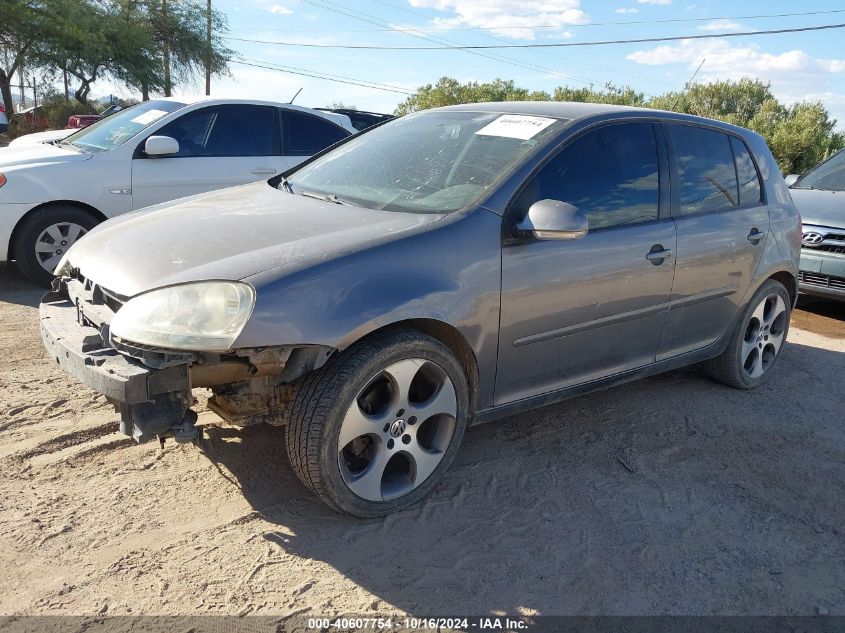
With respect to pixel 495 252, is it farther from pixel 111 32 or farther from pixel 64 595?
pixel 111 32

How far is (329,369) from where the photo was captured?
2.74 metres

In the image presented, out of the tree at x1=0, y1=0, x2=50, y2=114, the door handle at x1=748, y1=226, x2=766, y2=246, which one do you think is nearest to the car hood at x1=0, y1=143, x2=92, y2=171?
the door handle at x1=748, y1=226, x2=766, y2=246

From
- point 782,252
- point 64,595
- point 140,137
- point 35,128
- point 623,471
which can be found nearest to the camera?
point 64,595

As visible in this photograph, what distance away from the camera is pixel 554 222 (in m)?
3.08

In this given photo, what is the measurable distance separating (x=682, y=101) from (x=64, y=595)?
102 ft

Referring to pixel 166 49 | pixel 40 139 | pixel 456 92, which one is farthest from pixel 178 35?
pixel 40 139

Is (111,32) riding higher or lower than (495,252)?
higher

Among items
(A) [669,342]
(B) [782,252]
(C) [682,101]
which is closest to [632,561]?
(A) [669,342]

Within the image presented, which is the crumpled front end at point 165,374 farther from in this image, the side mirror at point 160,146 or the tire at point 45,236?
the side mirror at point 160,146

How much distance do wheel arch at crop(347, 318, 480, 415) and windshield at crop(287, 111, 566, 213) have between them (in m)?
0.54

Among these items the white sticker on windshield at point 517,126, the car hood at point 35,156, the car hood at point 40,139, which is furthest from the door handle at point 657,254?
the car hood at point 40,139

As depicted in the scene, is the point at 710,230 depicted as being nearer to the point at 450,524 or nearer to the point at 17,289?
the point at 450,524

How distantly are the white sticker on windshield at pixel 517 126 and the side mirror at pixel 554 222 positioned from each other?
539 millimetres

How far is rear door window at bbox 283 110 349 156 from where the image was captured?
710 cm
